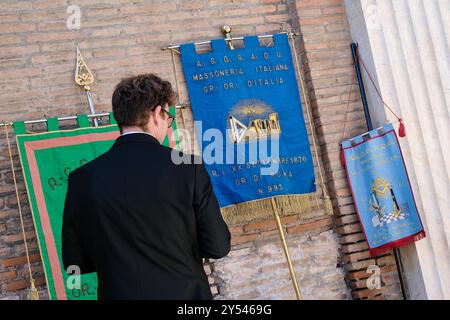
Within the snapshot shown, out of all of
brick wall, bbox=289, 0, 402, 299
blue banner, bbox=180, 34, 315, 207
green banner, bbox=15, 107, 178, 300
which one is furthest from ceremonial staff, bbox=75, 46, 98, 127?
brick wall, bbox=289, 0, 402, 299

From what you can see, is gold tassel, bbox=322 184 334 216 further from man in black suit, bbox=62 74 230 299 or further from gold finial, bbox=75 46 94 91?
man in black suit, bbox=62 74 230 299

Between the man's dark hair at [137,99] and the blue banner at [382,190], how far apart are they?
303 cm

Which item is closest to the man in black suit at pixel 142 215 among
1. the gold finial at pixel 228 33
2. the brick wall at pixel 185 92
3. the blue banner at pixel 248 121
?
the brick wall at pixel 185 92

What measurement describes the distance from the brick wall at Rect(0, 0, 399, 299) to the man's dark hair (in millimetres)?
2325

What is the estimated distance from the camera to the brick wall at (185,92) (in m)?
4.91

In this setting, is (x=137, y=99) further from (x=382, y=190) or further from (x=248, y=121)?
(x=382, y=190)

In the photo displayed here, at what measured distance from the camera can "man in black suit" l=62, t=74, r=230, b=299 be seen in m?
2.62

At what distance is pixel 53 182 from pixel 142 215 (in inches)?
90.2

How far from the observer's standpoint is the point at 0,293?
15.4 ft

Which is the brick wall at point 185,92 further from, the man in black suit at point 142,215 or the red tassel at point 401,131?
the man in black suit at point 142,215

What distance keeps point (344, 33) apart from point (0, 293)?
3383mm

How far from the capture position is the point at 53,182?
4.74 meters

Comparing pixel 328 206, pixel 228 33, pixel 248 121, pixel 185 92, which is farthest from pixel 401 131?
pixel 185 92
